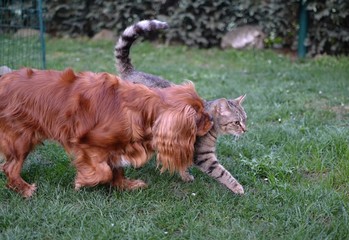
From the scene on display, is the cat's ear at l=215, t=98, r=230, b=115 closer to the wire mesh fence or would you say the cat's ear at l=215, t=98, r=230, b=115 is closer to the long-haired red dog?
the long-haired red dog

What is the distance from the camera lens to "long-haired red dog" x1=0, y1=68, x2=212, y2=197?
137 inches

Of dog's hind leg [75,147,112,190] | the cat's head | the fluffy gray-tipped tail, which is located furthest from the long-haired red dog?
the fluffy gray-tipped tail

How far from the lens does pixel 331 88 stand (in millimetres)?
7074

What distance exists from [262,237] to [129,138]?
1201 millimetres

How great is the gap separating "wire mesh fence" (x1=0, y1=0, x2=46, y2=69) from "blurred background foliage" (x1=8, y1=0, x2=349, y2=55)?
203cm

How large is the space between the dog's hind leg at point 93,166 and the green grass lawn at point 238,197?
0.18 m

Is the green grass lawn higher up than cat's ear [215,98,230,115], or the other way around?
cat's ear [215,98,230,115]

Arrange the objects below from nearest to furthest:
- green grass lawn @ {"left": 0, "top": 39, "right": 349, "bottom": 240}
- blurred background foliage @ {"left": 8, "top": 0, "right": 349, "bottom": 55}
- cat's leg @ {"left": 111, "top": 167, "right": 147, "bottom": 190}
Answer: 1. green grass lawn @ {"left": 0, "top": 39, "right": 349, "bottom": 240}
2. cat's leg @ {"left": 111, "top": 167, "right": 147, "bottom": 190}
3. blurred background foliage @ {"left": 8, "top": 0, "right": 349, "bottom": 55}

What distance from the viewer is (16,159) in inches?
145

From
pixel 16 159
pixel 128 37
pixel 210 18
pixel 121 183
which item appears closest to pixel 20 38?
pixel 210 18

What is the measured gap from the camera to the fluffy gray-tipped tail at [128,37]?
4.43 metres

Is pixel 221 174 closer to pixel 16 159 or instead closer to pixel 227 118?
pixel 227 118

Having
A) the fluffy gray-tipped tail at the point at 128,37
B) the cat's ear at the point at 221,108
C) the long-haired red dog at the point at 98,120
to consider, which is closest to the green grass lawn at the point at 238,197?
the long-haired red dog at the point at 98,120

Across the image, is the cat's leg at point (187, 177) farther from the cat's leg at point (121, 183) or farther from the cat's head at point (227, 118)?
the cat's head at point (227, 118)
